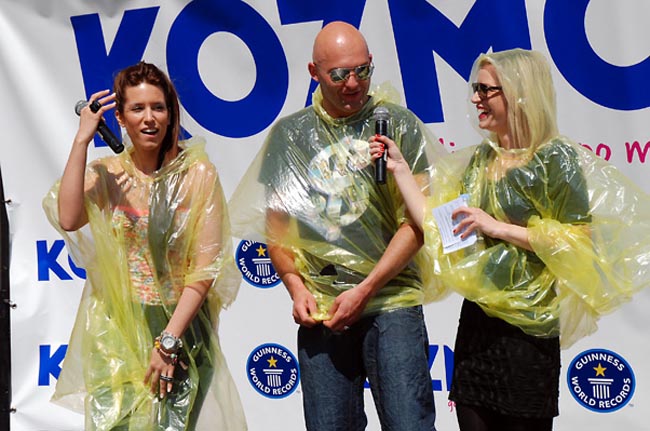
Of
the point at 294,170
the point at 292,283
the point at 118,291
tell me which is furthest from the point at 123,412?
the point at 294,170

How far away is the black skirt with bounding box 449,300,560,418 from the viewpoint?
2686 mm

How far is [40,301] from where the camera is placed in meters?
4.59

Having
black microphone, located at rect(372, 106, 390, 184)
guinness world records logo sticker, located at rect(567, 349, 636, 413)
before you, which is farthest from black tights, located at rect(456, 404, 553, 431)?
guinness world records logo sticker, located at rect(567, 349, 636, 413)

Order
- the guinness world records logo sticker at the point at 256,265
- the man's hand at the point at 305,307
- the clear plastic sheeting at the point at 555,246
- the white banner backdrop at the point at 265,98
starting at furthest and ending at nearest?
the guinness world records logo sticker at the point at 256,265, the white banner backdrop at the point at 265,98, the man's hand at the point at 305,307, the clear plastic sheeting at the point at 555,246

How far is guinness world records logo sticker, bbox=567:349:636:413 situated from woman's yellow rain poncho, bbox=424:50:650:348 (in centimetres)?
117

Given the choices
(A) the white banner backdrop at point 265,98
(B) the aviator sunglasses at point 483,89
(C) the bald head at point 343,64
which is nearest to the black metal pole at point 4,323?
(A) the white banner backdrop at point 265,98

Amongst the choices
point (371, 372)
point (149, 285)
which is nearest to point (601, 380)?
point (371, 372)

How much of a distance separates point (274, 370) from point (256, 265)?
1.56 ft

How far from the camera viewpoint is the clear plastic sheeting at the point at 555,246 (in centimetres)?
266

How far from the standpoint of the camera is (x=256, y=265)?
4.34 m

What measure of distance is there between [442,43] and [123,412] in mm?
2001

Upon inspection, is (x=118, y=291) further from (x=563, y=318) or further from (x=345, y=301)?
Result: (x=563, y=318)

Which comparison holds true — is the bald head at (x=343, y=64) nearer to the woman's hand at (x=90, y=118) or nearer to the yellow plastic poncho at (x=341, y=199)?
the yellow plastic poncho at (x=341, y=199)

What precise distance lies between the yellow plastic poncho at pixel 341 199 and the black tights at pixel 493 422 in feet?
1.23
